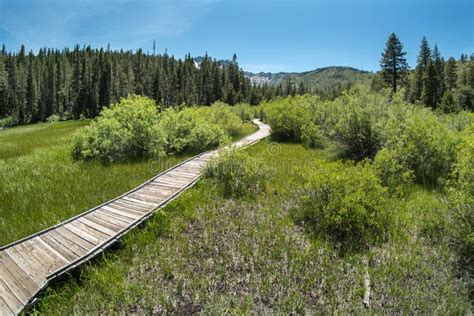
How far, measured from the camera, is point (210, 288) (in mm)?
4234

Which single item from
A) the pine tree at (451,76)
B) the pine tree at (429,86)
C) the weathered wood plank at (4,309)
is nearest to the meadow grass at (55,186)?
the weathered wood plank at (4,309)

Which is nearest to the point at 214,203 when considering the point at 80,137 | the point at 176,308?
the point at 176,308

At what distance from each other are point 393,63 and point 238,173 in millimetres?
44348

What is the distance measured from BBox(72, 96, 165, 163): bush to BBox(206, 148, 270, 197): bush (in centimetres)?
453

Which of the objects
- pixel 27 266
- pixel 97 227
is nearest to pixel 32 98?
pixel 97 227

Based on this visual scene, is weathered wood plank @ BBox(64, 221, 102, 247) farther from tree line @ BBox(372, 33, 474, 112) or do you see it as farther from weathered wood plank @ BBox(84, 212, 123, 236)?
tree line @ BBox(372, 33, 474, 112)

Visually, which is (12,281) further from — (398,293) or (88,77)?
(88,77)

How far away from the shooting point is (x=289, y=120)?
19.1 m

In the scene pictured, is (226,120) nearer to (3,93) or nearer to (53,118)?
(53,118)

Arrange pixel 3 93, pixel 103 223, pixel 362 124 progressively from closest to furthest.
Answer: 1. pixel 103 223
2. pixel 362 124
3. pixel 3 93

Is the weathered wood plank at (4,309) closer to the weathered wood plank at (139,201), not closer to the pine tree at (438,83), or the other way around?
the weathered wood plank at (139,201)

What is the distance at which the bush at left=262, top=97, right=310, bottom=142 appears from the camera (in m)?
18.9

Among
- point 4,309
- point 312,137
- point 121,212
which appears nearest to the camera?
point 4,309

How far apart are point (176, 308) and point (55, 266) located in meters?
2.40
